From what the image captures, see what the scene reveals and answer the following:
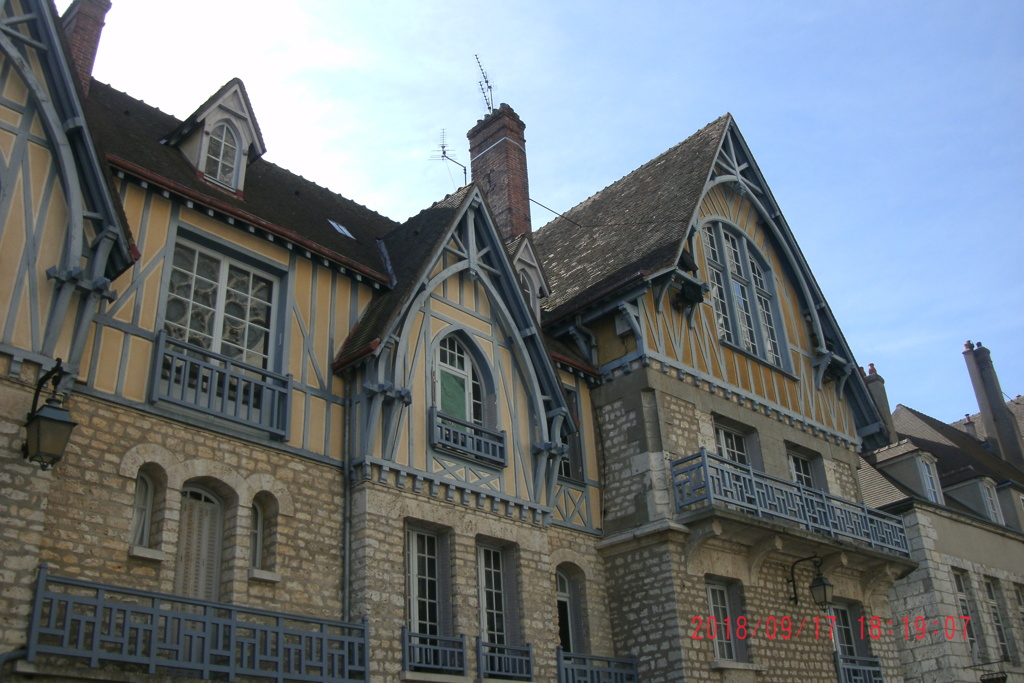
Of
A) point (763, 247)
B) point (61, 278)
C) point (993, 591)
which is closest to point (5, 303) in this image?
point (61, 278)

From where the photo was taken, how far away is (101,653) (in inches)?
309

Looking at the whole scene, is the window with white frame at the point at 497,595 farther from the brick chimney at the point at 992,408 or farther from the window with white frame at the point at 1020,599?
the brick chimney at the point at 992,408

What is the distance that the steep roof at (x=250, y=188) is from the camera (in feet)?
34.7

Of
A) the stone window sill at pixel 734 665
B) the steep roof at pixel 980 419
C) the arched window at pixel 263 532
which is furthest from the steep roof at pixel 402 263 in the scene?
the steep roof at pixel 980 419

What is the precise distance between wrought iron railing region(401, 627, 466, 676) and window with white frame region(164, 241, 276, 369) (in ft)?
11.0

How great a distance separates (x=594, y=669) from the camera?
1252 centimetres

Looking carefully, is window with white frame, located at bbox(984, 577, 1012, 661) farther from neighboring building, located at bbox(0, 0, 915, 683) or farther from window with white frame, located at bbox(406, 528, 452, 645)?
window with white frame, located at bbox(406, 528, 452, 645)

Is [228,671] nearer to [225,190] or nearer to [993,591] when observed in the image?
[225,190]

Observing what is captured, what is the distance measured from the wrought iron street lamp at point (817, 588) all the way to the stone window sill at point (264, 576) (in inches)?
320

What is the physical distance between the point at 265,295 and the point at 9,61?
3.49 m

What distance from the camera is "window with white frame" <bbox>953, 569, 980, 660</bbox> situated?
62.2ft

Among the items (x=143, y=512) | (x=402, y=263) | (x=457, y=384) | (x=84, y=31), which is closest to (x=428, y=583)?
(x=457, y=384)

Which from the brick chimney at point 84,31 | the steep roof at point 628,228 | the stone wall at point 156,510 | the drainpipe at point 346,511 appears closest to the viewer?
the stone wall at point 156,510
